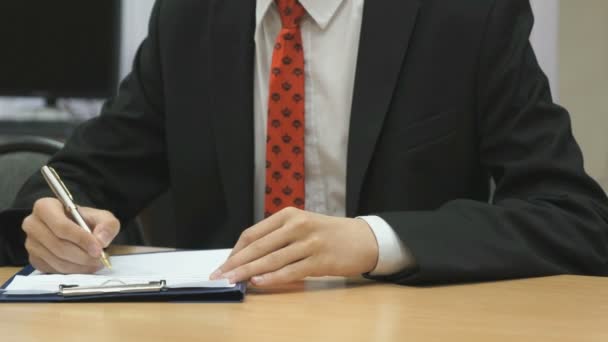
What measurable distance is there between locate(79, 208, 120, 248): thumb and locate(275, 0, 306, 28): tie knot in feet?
1.64

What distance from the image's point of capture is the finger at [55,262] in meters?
1.21

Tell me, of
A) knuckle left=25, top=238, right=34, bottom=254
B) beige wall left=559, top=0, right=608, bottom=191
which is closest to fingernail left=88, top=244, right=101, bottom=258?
knuckle left=25, top=238, right=34, bottom=254

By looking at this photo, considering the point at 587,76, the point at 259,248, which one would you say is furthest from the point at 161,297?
the point at 587,76

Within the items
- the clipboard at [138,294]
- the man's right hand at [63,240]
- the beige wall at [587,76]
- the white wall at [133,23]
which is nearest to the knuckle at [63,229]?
the man's right hand at [63,240]

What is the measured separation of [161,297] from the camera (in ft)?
3.39

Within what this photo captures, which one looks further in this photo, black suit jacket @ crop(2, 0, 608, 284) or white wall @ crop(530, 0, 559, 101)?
white wall @ crop(530, 0, 559, 101)

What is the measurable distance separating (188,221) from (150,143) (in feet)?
0.55

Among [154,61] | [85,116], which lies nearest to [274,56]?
[154,61]

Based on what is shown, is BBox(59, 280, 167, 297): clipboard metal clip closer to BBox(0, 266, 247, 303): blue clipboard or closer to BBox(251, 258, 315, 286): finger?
BBox(0, 266, 247, 303): blue clipboard

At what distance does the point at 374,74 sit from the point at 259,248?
0.55 meters

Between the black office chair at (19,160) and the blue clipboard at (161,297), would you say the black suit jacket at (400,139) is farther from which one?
the blue clipboard at (161,297)

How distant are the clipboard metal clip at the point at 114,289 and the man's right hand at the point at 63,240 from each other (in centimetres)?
14

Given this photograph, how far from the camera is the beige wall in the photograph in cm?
296

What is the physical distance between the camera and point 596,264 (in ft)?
4.17
